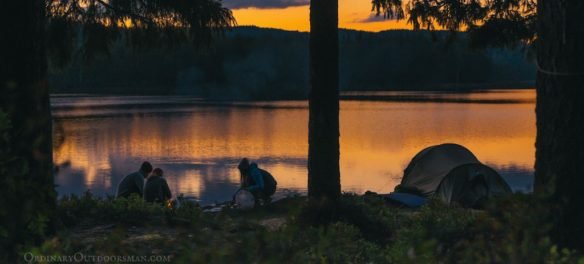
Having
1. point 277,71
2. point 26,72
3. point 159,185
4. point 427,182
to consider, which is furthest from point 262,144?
point 277,71

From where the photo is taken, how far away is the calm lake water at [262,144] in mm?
30938

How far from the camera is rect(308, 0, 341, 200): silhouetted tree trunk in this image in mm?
9320

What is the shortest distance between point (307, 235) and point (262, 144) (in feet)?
141

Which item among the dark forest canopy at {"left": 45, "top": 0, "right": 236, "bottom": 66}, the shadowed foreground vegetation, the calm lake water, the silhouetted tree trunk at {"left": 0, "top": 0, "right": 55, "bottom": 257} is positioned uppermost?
the dark forest canopy at {"left": 45, "top": 0, "right": 236, "bottom": 66}

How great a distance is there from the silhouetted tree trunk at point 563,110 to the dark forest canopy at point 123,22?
6.36 m

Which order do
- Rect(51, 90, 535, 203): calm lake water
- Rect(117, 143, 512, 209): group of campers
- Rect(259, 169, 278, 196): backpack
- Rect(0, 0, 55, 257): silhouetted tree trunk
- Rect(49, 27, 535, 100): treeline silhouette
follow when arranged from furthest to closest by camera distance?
Rect(49, 27, 535, 100): treeline silhouette < Rect(51, 90, 535, 203): calm lake water < Rect(259, 169, 278, 196): backpack < Rect(117, 143, 512, 209): group of campers < Rect(0, 0, 55, 257): silhouetted tree trunk

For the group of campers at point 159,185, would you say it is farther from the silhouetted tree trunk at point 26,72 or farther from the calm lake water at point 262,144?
the silhouetted tree trunk at point 26,72

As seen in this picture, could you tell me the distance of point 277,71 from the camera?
506 feet

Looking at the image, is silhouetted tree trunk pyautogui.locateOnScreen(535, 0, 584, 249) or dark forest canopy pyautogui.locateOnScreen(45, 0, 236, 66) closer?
silhouetted tree trunk pyautogui.locateOnScreen(535, 0, 584, 249)

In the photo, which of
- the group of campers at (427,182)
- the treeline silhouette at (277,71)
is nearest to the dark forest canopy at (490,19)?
the group of campers at (427,182)

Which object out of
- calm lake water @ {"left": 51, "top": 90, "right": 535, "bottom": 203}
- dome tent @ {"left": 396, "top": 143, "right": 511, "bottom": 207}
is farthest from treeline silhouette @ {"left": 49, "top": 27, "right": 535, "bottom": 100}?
dome tent @ {"left": 396, "top": 143, "right": 511, "bottom": 207}

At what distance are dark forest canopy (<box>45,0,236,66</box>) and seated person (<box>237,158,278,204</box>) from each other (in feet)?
14.0

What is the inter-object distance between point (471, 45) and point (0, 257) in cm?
1311

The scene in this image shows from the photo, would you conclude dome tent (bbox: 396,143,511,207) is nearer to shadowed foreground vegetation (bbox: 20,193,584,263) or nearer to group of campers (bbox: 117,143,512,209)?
group of campers (bbox: 117,143,512,209)
